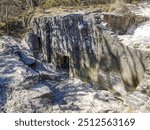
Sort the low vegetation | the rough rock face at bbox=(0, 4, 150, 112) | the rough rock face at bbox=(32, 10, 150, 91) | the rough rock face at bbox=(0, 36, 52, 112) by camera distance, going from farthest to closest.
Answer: the low vegetation
the rough rock face at bbox=(32, 10, 150, 91)
the rough rock face at bbox=(0, 4, 150, 112)
the rough rock face at bbox=(0, 36, 52, 112)

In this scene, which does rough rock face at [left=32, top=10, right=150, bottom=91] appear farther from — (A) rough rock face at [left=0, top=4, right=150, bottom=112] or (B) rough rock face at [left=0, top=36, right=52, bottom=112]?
(B) rough rock face at [left=0, top=36, right=52, bottom=112]

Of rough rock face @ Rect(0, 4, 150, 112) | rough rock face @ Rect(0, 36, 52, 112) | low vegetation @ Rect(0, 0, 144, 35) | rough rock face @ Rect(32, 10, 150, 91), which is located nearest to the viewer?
rough rock face @ Rect(0, 36, 52, 112)

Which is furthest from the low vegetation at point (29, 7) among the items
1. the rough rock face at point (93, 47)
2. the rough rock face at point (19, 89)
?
the rough rock face at point (19, 89)

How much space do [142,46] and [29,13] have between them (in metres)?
7.36

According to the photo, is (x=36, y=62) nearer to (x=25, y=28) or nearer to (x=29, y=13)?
(x=25, y=28)

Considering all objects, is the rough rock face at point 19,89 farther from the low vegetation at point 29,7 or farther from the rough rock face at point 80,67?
the low vegetation at point 29,7

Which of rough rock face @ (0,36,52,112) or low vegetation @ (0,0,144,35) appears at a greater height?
low vegetation @ (0,0,144,35)

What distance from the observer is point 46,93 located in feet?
24.8

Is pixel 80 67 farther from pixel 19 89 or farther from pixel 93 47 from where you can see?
pixel 19 89

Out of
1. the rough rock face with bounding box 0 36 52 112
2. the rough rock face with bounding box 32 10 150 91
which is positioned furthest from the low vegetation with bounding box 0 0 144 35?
the rough rock face with bounding box 0 36 52 112

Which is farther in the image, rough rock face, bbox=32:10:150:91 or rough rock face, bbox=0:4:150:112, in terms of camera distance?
rough rock face, bbox=32:10:150:91

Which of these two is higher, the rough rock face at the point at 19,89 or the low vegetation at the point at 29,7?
→ the low vegetation at the point at 29,7

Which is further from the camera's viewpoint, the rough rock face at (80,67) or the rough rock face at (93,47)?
the rough rock face at (93,47)

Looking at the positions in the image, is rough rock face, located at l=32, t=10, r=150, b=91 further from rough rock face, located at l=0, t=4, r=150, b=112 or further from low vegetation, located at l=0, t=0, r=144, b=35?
low vegetation, located at l=0, t=0, r=144, b=35
